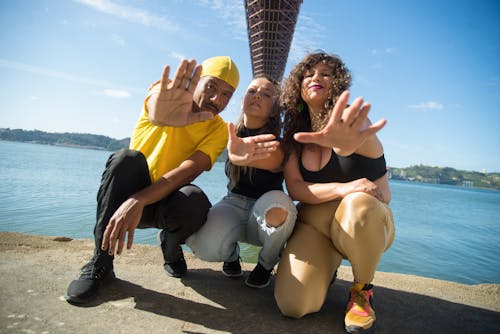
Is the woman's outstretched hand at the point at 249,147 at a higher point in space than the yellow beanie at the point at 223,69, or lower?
lower

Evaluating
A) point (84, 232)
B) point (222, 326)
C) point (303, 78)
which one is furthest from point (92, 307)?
point (84, 232)

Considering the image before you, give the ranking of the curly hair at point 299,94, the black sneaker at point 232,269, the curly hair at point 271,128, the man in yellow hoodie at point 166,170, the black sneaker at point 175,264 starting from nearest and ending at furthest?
the man in yellow hoodie at point 166,170, the curly hair at point 299,94, the black sneaker at point 175,264, the curly hair at point 271,128, the black sneaker at point 232,269

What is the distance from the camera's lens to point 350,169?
2213mm

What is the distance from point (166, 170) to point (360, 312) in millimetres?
1781

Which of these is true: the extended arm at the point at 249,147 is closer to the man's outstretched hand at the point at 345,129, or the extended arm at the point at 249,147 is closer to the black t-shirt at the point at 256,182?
the man's outstretched hand at the point at 345,129

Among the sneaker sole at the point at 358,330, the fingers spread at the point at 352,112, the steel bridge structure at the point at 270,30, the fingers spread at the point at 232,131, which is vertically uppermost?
the steel bridge structure at the point at 270,30

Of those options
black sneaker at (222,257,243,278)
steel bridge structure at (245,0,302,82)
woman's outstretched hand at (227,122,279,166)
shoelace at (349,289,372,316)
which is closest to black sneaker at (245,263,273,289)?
black sneaker at (222,257,243,278)

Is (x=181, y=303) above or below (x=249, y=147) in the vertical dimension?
below

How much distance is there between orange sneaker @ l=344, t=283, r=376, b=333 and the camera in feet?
5.93

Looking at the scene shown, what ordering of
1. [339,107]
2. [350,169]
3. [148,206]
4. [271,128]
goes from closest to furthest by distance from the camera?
[339,107]
[350,169]
[148,206]
[271,128]

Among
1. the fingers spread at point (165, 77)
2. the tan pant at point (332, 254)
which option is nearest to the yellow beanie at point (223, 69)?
the fingers spread at point (165, 77)

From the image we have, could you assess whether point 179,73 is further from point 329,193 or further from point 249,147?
point 329,193

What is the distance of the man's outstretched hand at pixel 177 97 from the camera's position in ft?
6.74

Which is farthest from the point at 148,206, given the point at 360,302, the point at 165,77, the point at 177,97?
the point at 360,302
